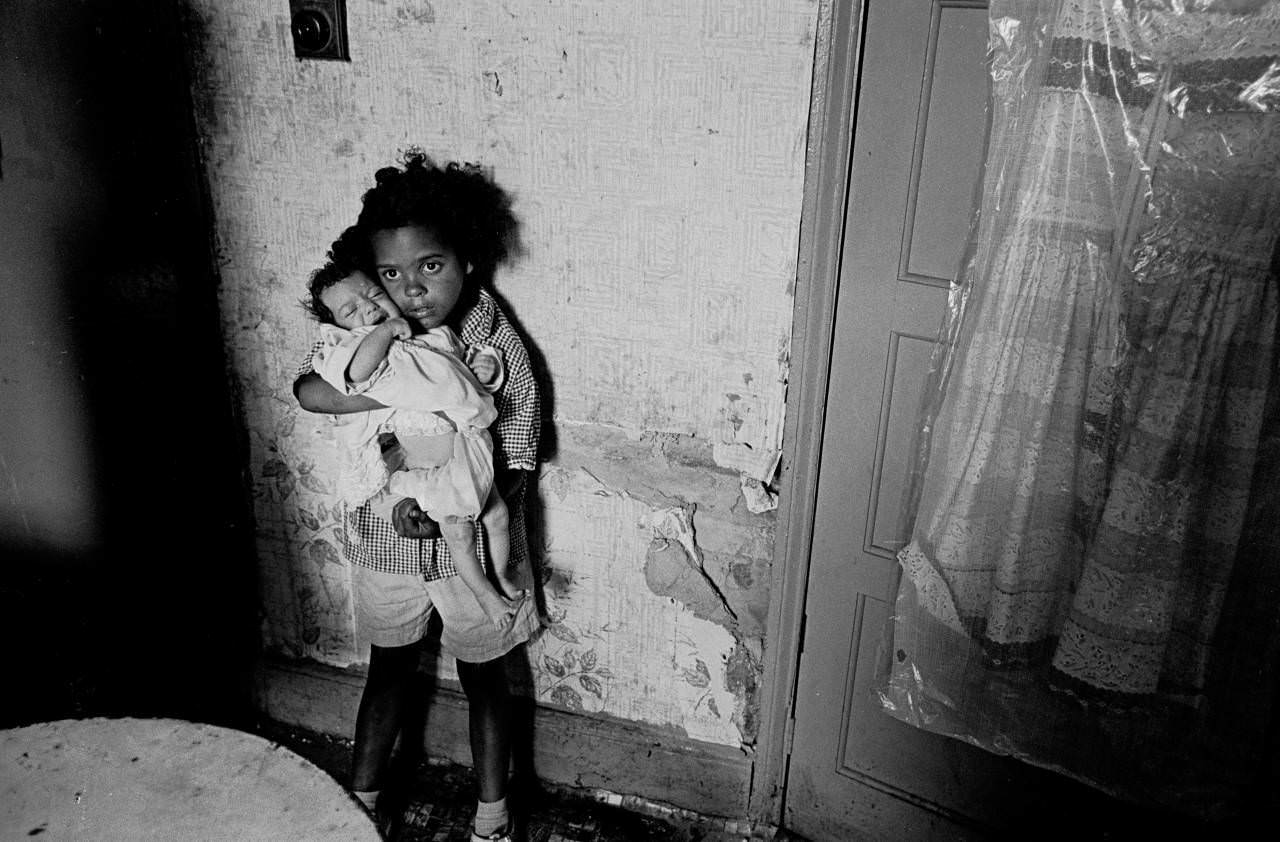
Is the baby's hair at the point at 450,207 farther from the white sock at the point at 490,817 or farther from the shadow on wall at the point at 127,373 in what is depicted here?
the white sock at the point at 490,817

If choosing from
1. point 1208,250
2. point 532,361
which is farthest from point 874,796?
point 1208,250

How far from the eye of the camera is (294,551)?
7.88 feet

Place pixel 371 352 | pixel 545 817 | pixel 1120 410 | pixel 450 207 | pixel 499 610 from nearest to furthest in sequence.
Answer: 1. pixel 1120 410
2. pixel 371 352
3. pixel 450 207
4. pixel 499 610
5. pixel 545 817

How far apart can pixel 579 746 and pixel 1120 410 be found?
4.88ft

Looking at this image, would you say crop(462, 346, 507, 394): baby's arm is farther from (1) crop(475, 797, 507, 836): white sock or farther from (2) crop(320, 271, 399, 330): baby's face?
(1) crop(475, 797, 507, 836): white sock

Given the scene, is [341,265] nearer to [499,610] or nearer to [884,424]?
[499,610]

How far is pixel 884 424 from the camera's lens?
183 centimetres

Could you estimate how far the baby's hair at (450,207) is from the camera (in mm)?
1734

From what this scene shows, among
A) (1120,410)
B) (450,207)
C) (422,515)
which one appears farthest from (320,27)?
(1120,410)

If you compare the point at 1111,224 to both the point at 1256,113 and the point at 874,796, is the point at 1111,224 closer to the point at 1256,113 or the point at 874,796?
the point at 1256,113

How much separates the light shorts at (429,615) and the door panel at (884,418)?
0.66 m

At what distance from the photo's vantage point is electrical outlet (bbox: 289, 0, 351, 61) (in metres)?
1.88

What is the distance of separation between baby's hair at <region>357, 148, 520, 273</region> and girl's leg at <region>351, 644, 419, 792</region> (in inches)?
36.1

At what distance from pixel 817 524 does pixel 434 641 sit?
101 cm
